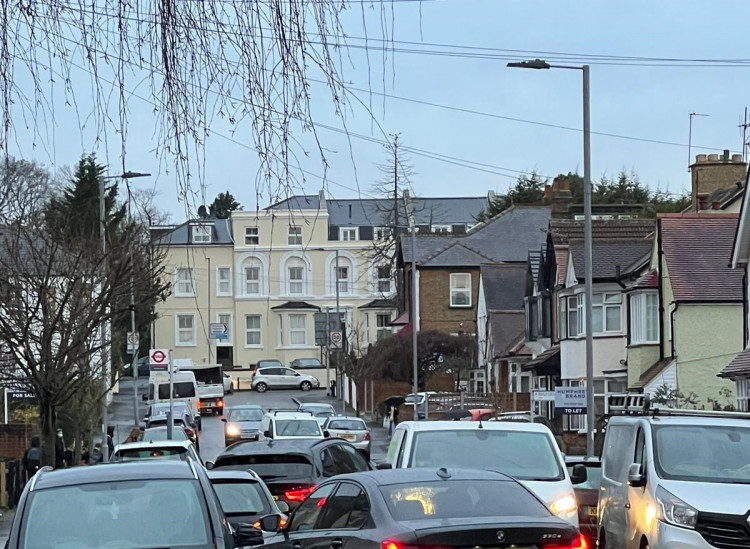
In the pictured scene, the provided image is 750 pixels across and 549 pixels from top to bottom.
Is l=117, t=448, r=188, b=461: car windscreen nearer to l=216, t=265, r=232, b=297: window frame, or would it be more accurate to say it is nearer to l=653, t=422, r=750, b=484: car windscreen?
l=653, t=422, r=750, b=484: car windscreen

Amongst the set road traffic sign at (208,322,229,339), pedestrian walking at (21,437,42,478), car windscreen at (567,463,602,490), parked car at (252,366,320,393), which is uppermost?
road traffic sign at (208,322,229,339)

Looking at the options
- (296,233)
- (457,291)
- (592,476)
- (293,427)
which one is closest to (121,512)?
(296,233)

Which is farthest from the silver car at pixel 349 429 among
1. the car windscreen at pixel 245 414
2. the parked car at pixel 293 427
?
the parked car at pixel 293 427

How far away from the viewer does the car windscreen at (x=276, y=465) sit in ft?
61.4

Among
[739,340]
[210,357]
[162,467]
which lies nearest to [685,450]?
[162,467]

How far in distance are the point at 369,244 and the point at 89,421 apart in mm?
52612

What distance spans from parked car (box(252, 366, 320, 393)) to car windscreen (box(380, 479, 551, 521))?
7248 cm

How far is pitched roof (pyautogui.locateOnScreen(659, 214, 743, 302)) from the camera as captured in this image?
132ft

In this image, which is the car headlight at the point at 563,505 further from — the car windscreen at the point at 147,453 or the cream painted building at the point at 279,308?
the cream painted building at the point at 279,308

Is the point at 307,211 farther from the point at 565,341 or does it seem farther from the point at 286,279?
the point at 286,279

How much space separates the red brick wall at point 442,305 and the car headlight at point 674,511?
56.2 metres

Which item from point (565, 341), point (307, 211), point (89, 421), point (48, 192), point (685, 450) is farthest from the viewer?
point (565, 341)

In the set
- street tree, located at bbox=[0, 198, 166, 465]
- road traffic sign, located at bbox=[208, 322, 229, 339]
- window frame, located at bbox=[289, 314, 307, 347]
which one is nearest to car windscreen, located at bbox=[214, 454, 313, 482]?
street tree, located at bbox=[0, 198, 166, 465]

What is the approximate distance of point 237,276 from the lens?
303ft
